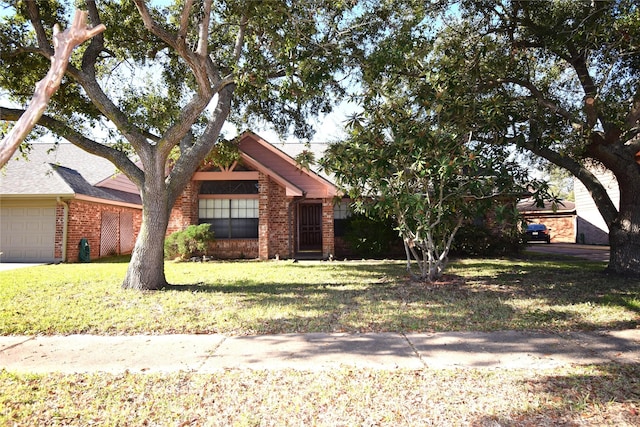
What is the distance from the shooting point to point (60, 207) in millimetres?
14891

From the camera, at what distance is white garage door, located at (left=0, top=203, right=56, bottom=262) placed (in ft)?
48.8

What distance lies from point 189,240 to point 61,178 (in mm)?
5468

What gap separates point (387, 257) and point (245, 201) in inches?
237

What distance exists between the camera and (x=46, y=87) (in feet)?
9.18

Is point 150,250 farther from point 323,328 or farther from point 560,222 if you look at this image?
point 560,222

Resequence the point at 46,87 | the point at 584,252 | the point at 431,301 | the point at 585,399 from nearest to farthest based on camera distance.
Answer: the point at 46,87
the point at 585,399
the point at 431,301
the point at 584,252

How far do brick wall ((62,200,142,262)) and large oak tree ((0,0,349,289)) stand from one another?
6122 millimetres

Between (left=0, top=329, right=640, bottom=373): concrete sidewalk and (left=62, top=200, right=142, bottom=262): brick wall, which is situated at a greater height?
(left=62, top=200, right=142, bottom=262): brick wall

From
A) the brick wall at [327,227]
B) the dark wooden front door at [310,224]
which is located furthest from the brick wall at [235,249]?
the dark wooden front door at [310,224]

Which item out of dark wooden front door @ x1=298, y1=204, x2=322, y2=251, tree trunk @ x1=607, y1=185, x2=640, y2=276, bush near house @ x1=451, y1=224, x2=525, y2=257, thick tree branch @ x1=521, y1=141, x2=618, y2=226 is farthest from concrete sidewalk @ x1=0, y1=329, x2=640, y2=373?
dark wooden front door @ x1=298, y1=204, x2=322, y2=251

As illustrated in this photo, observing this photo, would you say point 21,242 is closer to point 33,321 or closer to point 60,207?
point 60,207

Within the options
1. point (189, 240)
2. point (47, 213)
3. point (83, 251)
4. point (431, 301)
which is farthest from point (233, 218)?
point (431, 301)

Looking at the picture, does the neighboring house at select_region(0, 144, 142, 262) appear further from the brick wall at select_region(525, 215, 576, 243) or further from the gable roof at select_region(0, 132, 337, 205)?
the brick wall at select_region(525, 215, 576, 243)

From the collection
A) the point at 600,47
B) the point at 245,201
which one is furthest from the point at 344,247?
the point at 600,47
